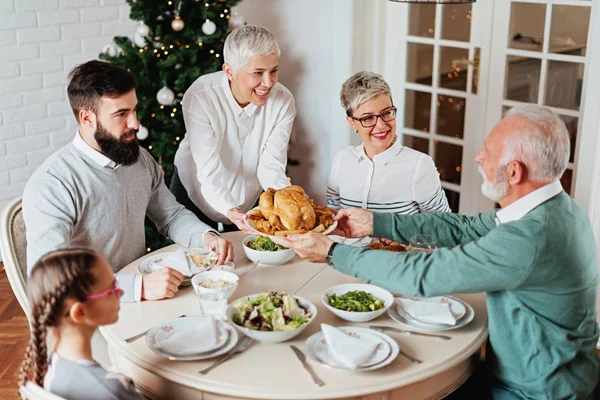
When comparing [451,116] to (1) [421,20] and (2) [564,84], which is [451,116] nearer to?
(1) [421,20]

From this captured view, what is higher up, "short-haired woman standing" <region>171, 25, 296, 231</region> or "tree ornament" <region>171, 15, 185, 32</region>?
"tree ornament" <region>171, 15, 185, 32</region>

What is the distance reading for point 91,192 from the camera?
253 cm

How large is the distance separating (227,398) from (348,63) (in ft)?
9.57

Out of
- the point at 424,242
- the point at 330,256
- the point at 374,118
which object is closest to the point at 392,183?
the point at 374,118

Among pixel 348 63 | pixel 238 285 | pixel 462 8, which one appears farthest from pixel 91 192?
pixel 462 8

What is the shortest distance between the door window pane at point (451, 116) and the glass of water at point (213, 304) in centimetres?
260

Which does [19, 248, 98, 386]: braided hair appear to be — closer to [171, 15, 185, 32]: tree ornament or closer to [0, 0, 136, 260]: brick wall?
[171, 15, 185, 32]: tree ornament

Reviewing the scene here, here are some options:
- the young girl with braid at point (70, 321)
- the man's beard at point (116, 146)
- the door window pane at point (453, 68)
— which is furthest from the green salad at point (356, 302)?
the door window pane at point (453, 68)

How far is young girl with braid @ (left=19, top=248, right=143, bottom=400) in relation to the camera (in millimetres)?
1648

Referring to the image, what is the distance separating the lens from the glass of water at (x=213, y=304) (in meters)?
2.11

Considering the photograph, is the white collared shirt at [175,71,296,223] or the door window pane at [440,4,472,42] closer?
the white collared shirt at [175,71,296,223]

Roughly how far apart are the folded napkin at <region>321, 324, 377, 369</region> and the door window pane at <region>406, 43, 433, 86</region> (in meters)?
2.79

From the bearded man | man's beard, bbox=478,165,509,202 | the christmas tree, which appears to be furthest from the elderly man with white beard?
the christmas tree

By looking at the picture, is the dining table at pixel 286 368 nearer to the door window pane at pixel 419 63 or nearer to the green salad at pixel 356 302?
the green salad at pixel 356 302
